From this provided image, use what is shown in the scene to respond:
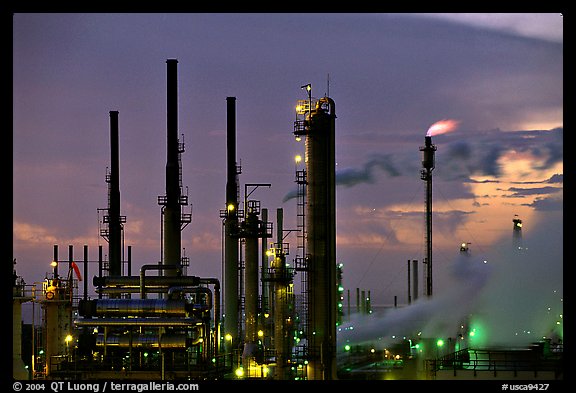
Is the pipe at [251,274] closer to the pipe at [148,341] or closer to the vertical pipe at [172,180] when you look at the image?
the vertical pipe at [172,180]

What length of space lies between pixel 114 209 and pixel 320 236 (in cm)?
1752

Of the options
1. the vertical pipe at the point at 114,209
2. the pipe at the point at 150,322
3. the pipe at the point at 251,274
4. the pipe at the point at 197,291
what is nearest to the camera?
the pipe at the point at 150,322

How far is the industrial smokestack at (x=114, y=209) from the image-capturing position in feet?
179

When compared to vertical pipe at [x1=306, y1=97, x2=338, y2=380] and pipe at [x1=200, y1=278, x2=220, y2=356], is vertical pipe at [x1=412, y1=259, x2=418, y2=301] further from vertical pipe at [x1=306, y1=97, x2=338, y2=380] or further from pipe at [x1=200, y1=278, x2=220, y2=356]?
pipe at [x1=200, y1=278, x2=220, y2=356]

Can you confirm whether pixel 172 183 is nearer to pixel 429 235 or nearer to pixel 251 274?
pixel 251 274

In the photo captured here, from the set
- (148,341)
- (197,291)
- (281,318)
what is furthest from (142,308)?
(281,318)

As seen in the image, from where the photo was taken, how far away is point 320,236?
41.3 metres

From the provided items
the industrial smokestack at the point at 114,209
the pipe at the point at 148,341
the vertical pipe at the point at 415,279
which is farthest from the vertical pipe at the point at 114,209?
the vertical pipe at the point at 415,279

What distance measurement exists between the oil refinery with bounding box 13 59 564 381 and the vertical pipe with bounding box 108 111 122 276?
0.20 feet

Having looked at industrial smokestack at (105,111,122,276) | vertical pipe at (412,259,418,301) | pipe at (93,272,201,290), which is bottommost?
vertical pipe at (412,259,418,301)

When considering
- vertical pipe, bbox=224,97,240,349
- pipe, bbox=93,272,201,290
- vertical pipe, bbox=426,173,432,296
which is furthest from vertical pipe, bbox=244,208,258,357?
pipe, bbox=93,272,201,290

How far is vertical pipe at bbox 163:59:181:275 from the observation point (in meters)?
48.0

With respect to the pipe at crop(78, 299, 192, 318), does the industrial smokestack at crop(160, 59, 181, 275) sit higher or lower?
higher
